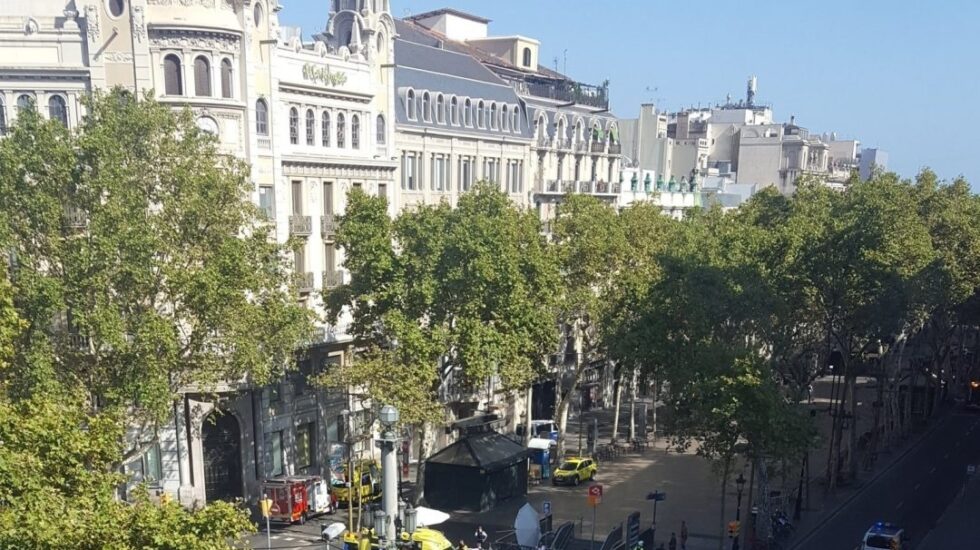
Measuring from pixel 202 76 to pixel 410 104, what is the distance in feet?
48.0

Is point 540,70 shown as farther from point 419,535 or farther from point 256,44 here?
point 419,535

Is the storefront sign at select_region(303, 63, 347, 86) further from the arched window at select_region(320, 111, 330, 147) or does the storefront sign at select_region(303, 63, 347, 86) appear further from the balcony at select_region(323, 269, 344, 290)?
the balcony at select_region(323, 269, 344, 290)

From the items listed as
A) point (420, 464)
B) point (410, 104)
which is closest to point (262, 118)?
point (410, 104)

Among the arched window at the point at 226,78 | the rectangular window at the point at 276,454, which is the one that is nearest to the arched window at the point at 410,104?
the arched window at the point at 226,78

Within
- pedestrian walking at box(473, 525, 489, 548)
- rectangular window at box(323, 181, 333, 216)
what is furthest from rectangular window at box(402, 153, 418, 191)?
pedestrian walking at box(473, 525, 489, 548)

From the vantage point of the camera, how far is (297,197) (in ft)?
129

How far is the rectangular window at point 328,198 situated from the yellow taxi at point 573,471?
57.0 feet

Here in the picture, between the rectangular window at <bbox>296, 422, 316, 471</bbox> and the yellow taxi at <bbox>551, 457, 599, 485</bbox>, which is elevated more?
the rectangular window at <bbox>296, 422, 316, 471</bbox>

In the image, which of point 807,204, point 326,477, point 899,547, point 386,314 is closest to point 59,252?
point 386,314

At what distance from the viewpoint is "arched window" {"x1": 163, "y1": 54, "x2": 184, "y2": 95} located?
111ft

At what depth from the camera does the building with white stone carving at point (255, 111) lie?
3378cm

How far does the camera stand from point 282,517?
34.7m

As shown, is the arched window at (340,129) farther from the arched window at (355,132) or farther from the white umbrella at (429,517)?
the white umbrella at (429,517)

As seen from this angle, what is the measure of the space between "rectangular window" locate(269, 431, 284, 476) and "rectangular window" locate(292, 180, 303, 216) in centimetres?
1065
